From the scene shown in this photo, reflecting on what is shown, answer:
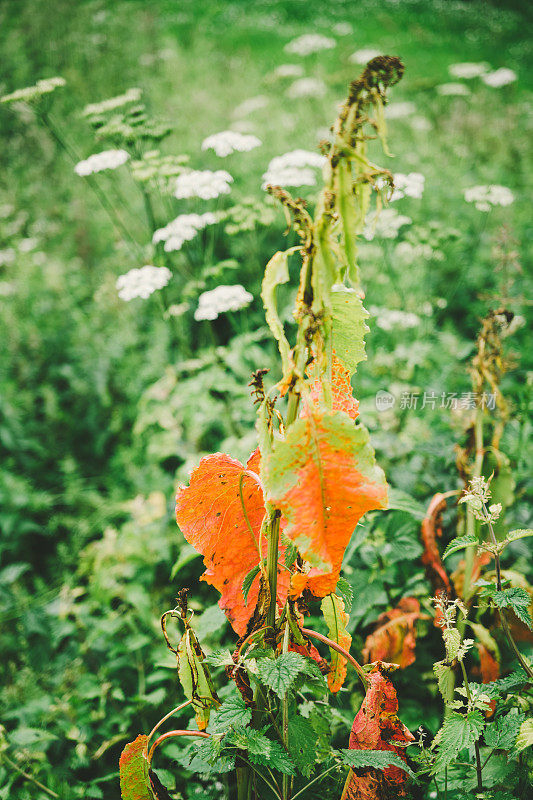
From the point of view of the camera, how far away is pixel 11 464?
2.87 m

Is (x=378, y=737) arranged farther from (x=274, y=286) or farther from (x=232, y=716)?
(x=274, y=286)

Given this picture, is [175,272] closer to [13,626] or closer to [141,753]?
[13,626]

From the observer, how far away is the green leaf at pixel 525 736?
910mm

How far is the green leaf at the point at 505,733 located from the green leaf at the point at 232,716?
50 centimetres

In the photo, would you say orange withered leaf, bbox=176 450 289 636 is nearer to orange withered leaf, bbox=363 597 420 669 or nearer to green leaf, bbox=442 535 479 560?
green leaf, bbox=442 535 479 560

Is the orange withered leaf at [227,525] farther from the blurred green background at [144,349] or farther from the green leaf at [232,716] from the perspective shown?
the blurred green background at [144,349]

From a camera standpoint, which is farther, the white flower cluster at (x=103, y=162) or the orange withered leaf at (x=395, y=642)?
the white flower cluster at (x=103, y=162)

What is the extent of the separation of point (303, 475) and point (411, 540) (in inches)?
37.1

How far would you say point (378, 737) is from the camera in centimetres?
96

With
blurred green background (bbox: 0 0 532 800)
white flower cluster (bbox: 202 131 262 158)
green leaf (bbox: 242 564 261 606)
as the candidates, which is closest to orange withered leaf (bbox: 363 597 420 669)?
blurred green background (bbox: 0 0 532 800)

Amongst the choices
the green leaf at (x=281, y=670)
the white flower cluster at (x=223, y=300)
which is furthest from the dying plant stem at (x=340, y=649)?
the white flower cluster at (x=223, y=300)

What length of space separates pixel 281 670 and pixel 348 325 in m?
0.56

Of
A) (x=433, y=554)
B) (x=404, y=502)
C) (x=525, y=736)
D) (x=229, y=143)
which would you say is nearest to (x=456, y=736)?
(x=525, y=736)

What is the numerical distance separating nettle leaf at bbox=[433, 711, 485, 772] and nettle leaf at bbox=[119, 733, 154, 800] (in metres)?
0.55
